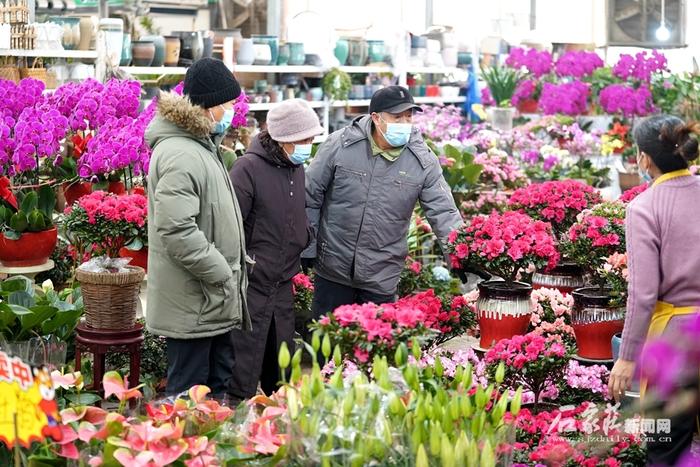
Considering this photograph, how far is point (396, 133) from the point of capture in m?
4.34

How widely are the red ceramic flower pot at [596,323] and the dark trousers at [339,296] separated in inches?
28.2

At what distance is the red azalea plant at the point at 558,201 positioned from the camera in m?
5.13

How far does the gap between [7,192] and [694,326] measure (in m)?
3.89

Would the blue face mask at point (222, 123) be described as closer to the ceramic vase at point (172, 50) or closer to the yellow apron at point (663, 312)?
the yellow apron at point (663, 312)

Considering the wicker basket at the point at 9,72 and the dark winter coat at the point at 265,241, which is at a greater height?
the wicker basket at the point at 9,72

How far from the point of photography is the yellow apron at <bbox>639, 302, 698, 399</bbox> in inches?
121

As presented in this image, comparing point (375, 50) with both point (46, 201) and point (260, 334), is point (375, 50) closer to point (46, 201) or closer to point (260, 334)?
point (46, 201)

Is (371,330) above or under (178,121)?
under

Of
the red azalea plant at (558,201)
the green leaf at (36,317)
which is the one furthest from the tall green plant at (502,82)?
the green leaf at (36,317)

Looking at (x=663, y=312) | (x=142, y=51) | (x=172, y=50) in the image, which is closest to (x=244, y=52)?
(x=172, y=50)

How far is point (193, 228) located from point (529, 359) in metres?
1.14

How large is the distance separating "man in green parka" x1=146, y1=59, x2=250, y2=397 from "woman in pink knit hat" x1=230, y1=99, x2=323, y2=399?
35 centimetres

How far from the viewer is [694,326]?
4.29 feet

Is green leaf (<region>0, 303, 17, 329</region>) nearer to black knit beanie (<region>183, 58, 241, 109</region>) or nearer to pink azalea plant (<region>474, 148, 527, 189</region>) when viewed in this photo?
black knit beanie (<region>183, 58, 241, 109</region>)
